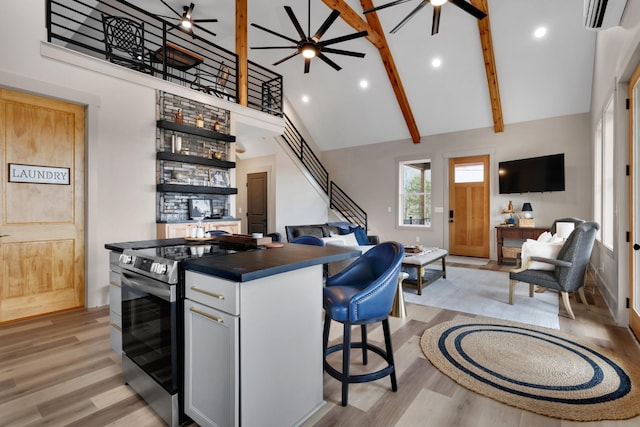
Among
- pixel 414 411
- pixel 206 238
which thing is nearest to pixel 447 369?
pixel 414 411

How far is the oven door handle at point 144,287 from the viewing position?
1.68 metres

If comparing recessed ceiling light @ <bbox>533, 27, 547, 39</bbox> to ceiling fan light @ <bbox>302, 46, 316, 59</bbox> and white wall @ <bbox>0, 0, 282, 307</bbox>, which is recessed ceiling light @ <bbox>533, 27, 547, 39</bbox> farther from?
white wall @ <bbox>0, 0, 282, 307</bbox>

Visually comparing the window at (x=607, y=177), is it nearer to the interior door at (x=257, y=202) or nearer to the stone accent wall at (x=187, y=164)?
the stone accent wall at (x=187, y=164)

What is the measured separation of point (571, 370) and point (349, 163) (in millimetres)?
7840

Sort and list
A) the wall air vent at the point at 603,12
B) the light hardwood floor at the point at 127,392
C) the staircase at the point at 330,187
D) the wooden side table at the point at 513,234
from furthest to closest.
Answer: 1. the staircase at the point at 330,187
2. the wooden side table at the point at 513,234
3. the wall air vent at the point at 603,12
4. the light hardwood floor at the point at 127,392

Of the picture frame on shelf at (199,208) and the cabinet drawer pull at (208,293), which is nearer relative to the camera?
the cabinet drawer pull at (208,293)

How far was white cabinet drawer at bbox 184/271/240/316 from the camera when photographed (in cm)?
140

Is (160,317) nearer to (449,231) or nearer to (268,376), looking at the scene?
(268,376)

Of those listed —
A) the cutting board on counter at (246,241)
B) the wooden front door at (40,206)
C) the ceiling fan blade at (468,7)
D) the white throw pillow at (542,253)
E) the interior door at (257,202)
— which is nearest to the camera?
the cutting board on counter at (246,241)

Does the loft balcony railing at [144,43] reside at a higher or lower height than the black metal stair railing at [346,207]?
higher

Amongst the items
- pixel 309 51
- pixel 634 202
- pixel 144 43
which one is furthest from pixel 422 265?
pixel 144 43

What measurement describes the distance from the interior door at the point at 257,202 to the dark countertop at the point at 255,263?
645cm

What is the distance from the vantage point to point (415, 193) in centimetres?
883

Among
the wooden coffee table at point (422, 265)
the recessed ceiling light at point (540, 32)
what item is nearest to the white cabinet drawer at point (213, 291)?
the wooden coffee table at point (422, 265)
